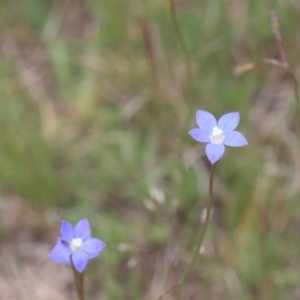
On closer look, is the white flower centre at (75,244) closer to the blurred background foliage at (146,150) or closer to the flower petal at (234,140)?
the flower petal at (234,140)

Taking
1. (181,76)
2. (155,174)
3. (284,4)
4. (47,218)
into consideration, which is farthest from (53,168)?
(284,4)

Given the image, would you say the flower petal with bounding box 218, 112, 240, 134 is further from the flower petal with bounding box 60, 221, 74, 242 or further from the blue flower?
the flower petal with bounding box 60, 221, 74, 242

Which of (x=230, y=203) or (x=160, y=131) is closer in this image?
(x=230, y=203)

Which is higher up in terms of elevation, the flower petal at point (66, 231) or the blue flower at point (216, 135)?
the blue flower at point (216, 135)

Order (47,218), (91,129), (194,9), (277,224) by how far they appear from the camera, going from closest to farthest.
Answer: (277,224) < (47,218) < (91,129) < (194,9)

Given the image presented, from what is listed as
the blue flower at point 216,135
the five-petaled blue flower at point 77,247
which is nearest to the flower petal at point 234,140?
the blue flower at point 216,135

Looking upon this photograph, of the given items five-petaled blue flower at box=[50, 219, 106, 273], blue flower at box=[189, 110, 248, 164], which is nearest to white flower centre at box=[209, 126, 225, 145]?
blue flower at box=[189, 110, 248, 164]

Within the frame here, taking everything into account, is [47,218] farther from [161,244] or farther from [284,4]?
[284,4]
